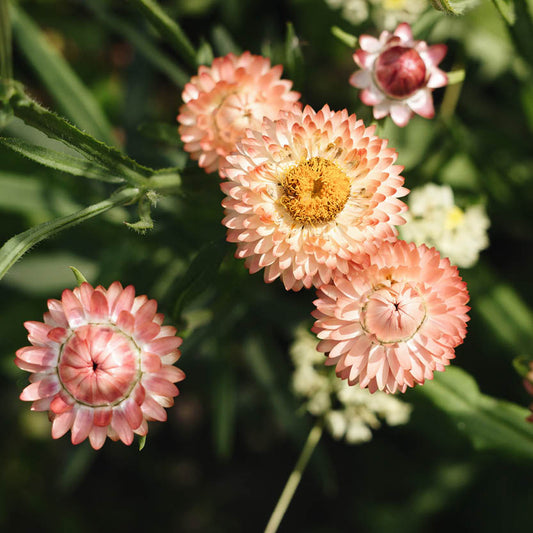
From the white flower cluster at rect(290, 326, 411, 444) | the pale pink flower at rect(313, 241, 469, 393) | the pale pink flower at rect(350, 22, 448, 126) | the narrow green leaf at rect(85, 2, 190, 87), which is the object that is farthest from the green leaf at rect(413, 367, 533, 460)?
the narrow green leaf at rect(85, 2, 190, 87)

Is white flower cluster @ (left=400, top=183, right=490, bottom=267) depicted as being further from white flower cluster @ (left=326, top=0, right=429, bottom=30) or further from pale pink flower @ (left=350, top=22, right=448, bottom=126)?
white flower cluster @ (left=326, top=0, right=429, bottom=30)

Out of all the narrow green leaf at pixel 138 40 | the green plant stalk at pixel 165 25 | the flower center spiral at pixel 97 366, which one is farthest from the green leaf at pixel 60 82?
the flower center spiral at pixel 97 366

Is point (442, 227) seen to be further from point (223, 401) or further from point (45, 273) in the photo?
point (45, 273)

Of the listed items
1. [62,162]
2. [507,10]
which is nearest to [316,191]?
[62,162]

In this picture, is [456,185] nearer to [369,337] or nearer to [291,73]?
[291,73]

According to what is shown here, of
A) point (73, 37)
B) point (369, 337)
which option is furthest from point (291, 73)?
point (73, 37)

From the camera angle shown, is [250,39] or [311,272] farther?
[250,39]
